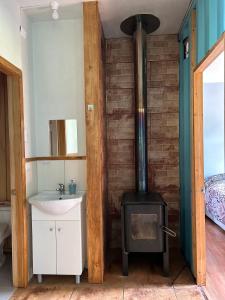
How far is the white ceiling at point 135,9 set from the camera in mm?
2438

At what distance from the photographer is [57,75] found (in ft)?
9.16

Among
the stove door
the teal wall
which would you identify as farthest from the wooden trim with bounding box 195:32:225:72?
the stove door

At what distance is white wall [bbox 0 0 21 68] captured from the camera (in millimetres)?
2109

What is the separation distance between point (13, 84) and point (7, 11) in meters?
0.62

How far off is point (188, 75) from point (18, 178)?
198cm

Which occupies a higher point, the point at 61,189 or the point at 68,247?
the point at 61,189

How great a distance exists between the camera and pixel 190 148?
254 centimetres

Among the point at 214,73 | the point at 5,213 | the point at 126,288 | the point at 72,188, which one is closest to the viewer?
the point at 126,288

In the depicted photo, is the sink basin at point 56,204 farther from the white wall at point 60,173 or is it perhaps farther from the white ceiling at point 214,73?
the white ceiling at point 214,73

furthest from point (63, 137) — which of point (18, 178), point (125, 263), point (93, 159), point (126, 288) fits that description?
point (126, 288)

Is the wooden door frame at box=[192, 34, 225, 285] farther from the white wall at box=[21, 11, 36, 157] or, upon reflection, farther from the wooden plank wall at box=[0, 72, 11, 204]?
the wooden plank wall at box=[0, 72, 11, 204]

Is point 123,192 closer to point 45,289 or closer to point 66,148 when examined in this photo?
point 66,148

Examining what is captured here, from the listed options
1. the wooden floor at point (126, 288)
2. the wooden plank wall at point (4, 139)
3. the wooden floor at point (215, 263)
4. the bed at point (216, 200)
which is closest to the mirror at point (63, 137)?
the wooden plank wall at point (4, 139)

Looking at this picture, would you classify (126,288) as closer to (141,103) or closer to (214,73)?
(141,103)
